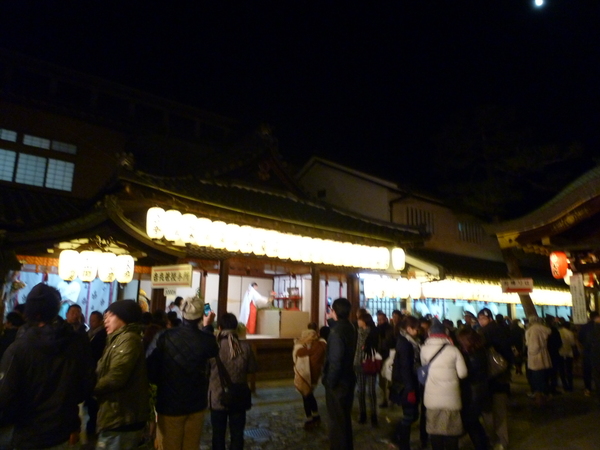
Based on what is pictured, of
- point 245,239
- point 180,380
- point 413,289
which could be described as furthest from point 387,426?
point 413,289

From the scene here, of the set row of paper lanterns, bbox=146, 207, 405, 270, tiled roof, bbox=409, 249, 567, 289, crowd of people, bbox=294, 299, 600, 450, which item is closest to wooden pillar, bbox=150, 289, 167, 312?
row of paper lanterns, bbox=146, 207, 405, 270

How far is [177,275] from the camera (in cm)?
1087

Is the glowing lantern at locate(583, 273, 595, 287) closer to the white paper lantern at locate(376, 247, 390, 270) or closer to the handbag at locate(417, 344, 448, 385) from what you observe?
the white paper lantern at locate(376, 247, 390, 270)

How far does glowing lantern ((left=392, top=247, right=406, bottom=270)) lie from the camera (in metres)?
16.7

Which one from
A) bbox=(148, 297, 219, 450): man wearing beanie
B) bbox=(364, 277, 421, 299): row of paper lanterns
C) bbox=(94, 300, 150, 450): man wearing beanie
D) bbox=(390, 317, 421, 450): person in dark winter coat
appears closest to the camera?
bbox=(94, 300, 150, 450): man wearing beanie

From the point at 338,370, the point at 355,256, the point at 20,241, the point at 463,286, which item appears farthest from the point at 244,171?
the point at 463,286

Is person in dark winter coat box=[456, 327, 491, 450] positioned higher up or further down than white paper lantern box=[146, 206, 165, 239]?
further down

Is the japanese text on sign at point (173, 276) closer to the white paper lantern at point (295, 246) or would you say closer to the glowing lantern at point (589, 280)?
the white paper lantern at point (295, 246)

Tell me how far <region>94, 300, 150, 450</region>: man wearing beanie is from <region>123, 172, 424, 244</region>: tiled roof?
657 centimetres

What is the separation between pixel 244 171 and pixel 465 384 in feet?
37.2

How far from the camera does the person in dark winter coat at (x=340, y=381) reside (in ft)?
21.6

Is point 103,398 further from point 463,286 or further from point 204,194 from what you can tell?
point 463,286

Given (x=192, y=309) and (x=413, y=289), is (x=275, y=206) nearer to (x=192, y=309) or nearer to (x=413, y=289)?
(x=413, y=289)

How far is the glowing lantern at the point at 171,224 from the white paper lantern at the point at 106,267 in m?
1.76
